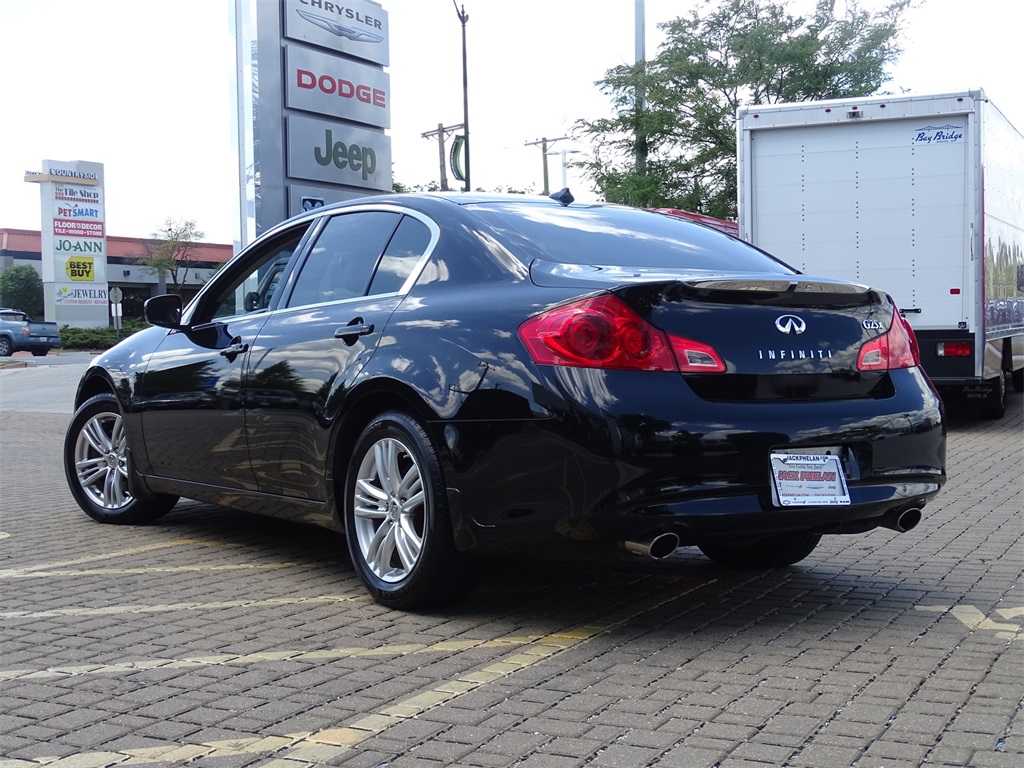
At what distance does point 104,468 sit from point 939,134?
923 centimetres

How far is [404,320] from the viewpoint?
4.98m

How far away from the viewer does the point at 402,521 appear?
16.1 feet

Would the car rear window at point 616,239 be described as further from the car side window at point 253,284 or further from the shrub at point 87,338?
the shrub at point 87,338

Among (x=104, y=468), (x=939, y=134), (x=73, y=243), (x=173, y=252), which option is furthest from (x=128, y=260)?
(x=104, y=468)

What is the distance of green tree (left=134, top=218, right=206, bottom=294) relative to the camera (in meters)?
74.2

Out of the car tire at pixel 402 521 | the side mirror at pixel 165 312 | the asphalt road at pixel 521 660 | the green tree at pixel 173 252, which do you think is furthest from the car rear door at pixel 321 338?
the green tree at pixel 173 252

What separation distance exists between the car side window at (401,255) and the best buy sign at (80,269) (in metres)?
59.0

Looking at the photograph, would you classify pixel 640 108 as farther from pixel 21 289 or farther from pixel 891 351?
pixel 21 289

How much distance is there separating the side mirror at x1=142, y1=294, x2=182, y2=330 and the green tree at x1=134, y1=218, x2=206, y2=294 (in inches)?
2719

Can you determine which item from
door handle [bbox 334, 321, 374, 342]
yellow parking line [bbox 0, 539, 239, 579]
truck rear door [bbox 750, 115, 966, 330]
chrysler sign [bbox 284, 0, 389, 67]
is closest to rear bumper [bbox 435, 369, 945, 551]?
door handle [bbox 334, 321, 374, 342]

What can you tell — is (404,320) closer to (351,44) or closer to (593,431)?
(593,431)

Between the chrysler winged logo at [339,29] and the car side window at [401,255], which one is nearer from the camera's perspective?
the car side window at [401,255]

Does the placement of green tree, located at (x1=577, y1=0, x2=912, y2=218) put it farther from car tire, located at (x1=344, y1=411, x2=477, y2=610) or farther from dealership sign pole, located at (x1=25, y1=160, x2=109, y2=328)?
dealership sign pole, located at (x1=25, y1=160, x2=109, y2=328)

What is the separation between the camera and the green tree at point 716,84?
3084 cm
